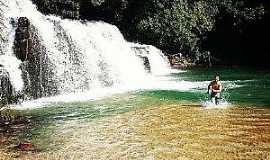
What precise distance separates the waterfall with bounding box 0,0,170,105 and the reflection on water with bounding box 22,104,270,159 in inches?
267

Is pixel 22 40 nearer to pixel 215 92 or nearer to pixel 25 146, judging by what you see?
pixel 215 92

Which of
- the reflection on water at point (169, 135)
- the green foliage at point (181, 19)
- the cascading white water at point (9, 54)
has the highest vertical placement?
the green foliage at point (181, 19)

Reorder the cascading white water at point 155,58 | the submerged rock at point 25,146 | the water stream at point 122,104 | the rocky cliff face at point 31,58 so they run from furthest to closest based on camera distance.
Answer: the cascading white water at point 155,58, the rocky cliff face at point 31,58, the submerged rock at point 25,146, the water stream at point 122,104

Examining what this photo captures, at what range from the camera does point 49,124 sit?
18.8 metres

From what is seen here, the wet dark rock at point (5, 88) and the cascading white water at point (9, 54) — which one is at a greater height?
the cascading white water at point (9, 54)

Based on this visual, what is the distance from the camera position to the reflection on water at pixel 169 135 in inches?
575

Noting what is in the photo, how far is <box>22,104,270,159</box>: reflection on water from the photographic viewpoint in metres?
14.6

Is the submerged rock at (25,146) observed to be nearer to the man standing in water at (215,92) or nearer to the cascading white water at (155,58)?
the man standing in water at (215,92)

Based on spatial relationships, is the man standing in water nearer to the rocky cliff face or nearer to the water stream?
the water stream

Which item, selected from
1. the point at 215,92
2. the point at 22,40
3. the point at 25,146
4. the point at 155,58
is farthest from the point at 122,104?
the point at 155,58

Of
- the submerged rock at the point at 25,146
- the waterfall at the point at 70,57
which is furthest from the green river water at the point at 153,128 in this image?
the waterfall at the point at 70,57

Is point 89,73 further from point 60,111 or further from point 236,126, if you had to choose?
point 236,126

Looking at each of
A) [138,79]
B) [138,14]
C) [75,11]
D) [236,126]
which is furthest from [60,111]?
[138,14]

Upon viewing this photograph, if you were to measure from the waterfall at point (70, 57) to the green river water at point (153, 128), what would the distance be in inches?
121
